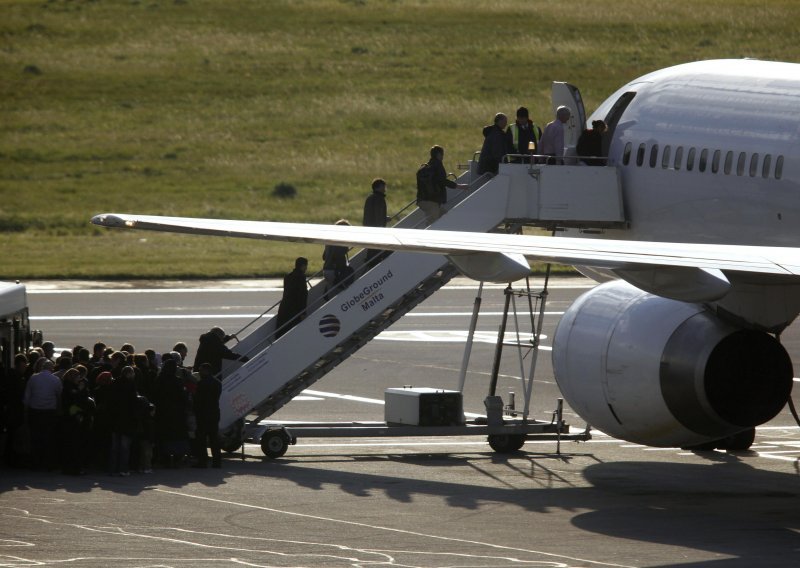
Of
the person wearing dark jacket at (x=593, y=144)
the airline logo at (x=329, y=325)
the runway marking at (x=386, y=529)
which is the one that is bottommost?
the runway marking at (x=386, y=529)

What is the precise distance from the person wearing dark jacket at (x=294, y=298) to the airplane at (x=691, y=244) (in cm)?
462

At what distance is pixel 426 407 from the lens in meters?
30.0

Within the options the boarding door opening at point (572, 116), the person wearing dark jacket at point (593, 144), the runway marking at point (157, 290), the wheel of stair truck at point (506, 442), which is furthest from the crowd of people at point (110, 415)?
the runway marking at point (157, 290)

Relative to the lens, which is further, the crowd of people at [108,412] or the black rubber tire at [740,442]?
the black rubber tire at [740,442]

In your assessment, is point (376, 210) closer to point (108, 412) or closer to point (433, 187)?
point (433, 187)

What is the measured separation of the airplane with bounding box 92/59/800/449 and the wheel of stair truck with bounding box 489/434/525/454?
3192 millimetres

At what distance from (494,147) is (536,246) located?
9.28 meters

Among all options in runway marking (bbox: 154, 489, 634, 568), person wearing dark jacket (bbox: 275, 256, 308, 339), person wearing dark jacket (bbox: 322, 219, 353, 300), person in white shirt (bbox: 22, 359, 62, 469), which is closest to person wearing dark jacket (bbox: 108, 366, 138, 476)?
person in white shirt (bbox: 22, 359, 62, 469)

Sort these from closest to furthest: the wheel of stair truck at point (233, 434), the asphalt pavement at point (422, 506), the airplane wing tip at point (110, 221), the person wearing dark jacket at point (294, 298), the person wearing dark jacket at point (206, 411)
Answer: the asphalt pavement at point (422, 506) → the airplane wing tip at point (110, 221) → the person wearing dark jacket at point (206, 411) → the wheel of stair truck at point (233, 434) → the person wearing dark jacket at point (294, 298)

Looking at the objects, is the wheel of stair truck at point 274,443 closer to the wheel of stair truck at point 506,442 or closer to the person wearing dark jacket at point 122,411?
the person wearing dark jacket at point 122,411

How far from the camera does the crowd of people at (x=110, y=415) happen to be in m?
27.2

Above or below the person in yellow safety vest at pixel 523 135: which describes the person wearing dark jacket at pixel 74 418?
below

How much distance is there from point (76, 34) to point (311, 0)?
19.6m

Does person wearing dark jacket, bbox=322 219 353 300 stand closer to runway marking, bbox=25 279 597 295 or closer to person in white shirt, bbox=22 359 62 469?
person in white shirt, bbox=22 359 62 469
